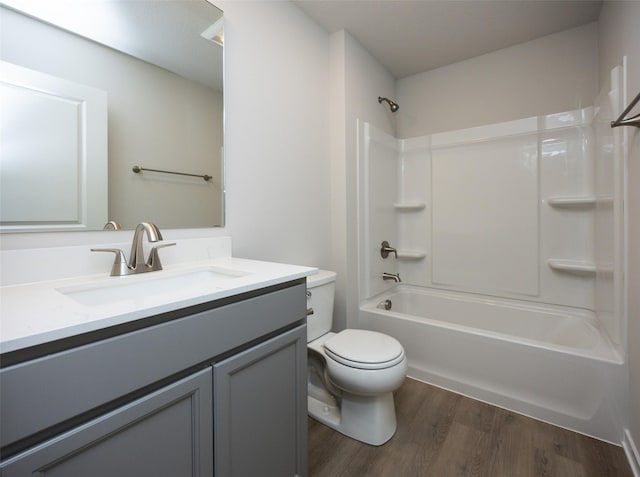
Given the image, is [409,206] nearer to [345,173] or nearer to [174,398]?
[345,173]

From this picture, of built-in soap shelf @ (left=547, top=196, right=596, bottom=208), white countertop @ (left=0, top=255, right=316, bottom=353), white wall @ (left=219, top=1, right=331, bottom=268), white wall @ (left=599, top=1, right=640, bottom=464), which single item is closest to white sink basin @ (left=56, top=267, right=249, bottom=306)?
white countertop @ (left=0, top=255, right=316, bottom=353)

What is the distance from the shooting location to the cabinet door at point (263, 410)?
31.6 inches

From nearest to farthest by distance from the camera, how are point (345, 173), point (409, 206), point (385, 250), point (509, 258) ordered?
point (345, 173)
point (509, 258)
point (385, 250)
point (409, 206)

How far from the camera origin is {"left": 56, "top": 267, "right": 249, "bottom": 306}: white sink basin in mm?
864

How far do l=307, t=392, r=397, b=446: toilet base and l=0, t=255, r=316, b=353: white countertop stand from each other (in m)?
0.81

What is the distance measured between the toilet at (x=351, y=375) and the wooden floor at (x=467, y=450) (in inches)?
2.7

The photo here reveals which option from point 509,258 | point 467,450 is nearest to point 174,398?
point 467,450

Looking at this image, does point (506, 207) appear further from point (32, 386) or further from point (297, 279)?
point (32, 386)

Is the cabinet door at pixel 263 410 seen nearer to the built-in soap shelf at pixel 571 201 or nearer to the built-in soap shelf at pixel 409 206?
the built-in soap shelf at pixel 409 206

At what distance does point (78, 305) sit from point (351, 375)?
42.6 inches

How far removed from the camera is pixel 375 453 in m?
1.35

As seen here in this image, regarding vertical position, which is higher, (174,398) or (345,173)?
(345,173)

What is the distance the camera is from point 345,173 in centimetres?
202

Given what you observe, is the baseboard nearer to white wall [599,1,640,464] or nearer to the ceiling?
white wall [599,1,640,464]
